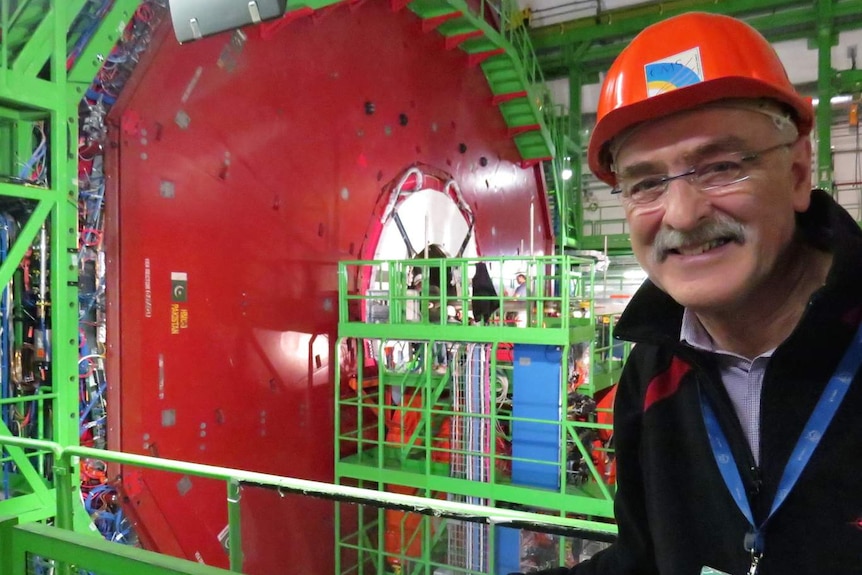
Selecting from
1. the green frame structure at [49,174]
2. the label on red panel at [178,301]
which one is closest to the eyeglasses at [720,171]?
the green frame structure at [49,174]

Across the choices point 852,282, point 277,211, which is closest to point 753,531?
point 852,282

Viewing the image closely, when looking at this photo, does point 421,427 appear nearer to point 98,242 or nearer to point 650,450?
point 98,242

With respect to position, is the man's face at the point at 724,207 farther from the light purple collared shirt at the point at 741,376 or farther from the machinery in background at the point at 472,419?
the machinery in background at the point at 472,419

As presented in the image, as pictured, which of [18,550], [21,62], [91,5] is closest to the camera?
[18,550]

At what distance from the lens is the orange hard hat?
1.10 meters

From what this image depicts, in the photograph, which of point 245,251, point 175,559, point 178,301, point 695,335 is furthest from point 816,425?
point 245,251

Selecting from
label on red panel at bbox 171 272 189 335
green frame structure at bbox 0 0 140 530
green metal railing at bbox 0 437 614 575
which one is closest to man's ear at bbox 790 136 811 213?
green metal railing at bbox 0 437 614 575

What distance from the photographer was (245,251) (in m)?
4.98

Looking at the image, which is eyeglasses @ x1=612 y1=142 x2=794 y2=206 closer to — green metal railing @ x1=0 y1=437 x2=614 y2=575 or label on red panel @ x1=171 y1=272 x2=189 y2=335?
green metal railing @ x1=0 y1=437 x2=614 y2=575

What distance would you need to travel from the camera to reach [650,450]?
1.27 m

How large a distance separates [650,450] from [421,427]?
191 inches

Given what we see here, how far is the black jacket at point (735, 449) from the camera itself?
3.26 feet

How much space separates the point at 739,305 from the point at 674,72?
1.52 feet

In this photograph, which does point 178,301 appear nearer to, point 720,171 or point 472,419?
point 472,419
